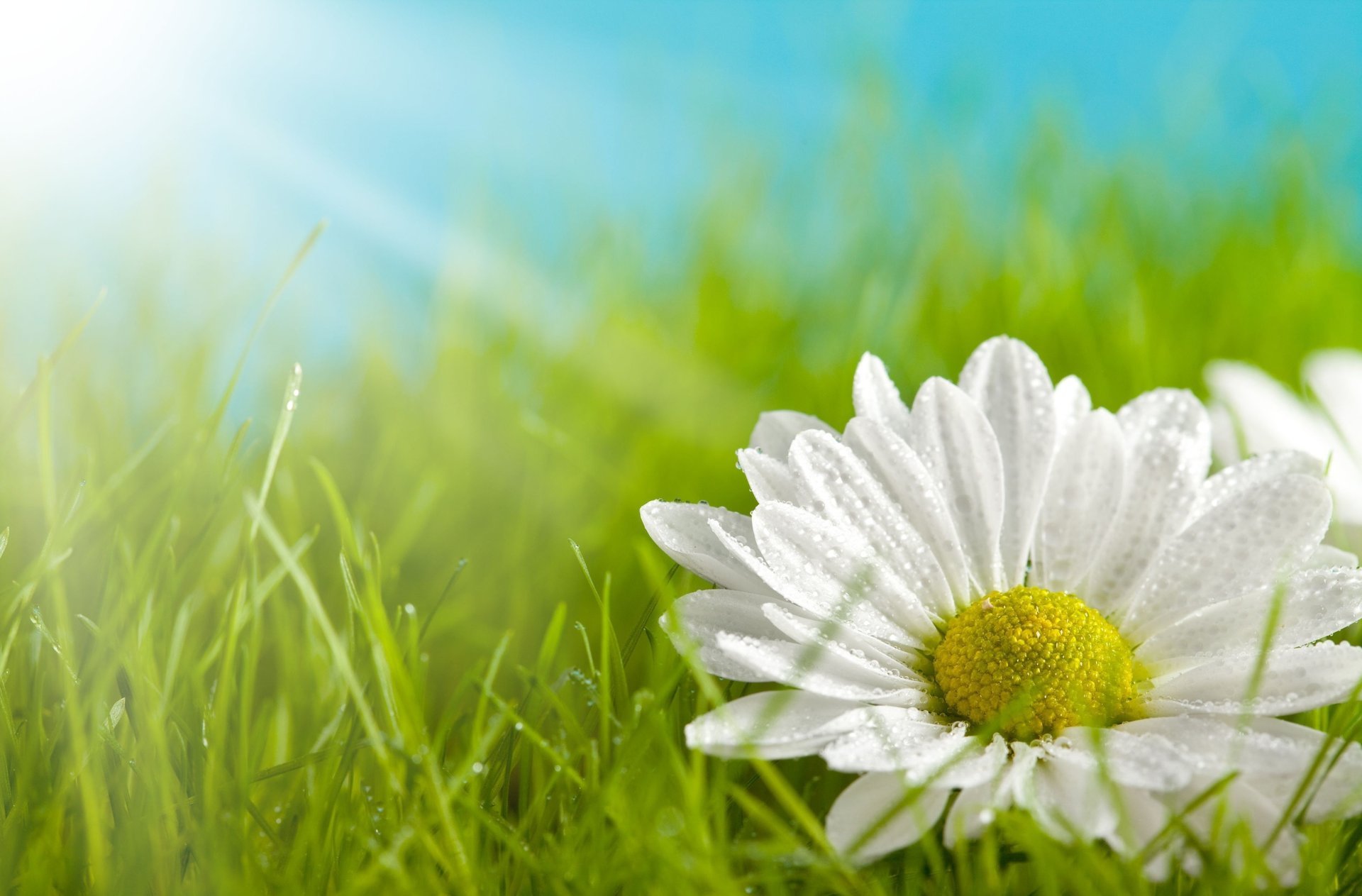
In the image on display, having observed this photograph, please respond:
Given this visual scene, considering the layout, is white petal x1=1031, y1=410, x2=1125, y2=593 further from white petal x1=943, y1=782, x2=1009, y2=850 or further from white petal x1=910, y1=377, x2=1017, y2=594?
white petal x1=943, y1=782, x2=1009, y2=850

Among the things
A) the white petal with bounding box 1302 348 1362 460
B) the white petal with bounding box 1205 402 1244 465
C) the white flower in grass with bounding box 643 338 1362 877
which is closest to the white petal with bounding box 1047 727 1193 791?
the white flower in grass with bounding box 643 338 1362 877

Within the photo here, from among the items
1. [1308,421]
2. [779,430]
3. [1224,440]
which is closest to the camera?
[779,430]

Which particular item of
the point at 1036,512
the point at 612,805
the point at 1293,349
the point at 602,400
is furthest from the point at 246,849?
the point at 1293,349

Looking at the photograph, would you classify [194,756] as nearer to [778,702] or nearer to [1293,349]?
[778,702]

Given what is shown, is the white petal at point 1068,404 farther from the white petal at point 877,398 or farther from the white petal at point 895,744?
the white petal at point 895,744

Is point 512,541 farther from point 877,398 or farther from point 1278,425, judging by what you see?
point 1278,425

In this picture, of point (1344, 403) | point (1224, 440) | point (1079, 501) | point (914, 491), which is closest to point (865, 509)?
point (914, 491)
